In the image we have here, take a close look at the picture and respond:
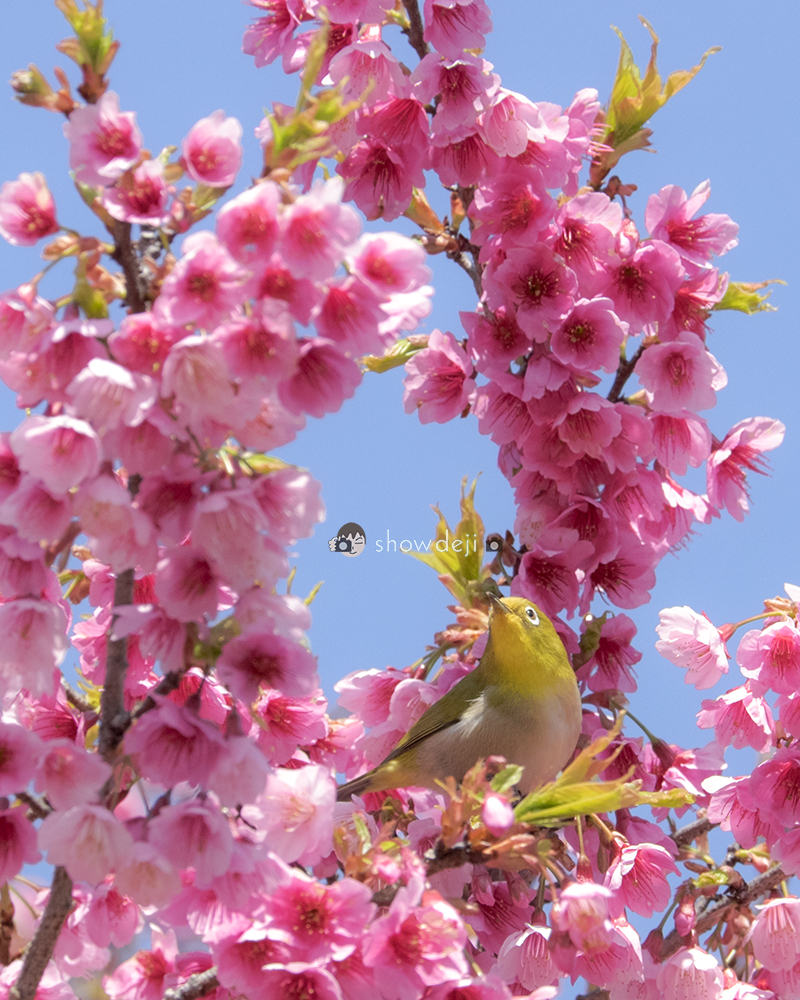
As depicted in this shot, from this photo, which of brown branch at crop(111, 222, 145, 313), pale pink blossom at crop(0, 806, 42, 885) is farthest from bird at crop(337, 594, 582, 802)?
brown branch at crop(111, 222, 145, 313)

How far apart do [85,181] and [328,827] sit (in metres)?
0.69

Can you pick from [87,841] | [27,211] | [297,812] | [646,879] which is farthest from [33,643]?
[646,879]

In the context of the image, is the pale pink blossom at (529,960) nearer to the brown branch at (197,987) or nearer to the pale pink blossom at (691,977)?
the pale pink blossom at (691,977)

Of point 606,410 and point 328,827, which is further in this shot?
point 606,410

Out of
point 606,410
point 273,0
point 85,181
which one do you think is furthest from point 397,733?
point 273,0

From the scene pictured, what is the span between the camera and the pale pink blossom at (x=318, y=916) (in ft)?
3.36

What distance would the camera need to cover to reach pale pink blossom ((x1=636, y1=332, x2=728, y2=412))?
1552 millimetres

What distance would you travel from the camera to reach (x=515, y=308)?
5.20ft

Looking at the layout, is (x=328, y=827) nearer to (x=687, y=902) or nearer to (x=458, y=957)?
(x=458, y=957)

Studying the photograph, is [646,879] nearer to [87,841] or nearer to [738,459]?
[738,459]

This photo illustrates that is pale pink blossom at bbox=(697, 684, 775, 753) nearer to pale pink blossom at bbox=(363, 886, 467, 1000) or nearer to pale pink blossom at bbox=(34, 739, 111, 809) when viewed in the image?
pale pink blossom at bbox=(363, 886, 467, 1000)

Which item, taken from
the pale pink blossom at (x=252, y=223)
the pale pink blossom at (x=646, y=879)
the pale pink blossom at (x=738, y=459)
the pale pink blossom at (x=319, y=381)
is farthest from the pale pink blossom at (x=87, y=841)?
the pale pink blossom at (x=738, y=459)

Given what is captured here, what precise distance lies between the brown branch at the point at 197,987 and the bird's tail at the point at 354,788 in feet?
1.29

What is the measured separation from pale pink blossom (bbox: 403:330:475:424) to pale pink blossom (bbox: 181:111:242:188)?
677mm
